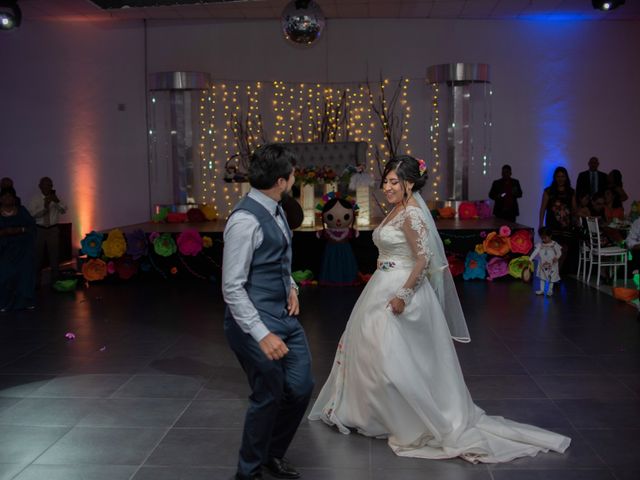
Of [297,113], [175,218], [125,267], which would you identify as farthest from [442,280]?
[297,113]

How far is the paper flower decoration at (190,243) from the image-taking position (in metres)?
9.65

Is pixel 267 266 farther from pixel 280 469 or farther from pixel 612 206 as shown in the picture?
pixel 612 206

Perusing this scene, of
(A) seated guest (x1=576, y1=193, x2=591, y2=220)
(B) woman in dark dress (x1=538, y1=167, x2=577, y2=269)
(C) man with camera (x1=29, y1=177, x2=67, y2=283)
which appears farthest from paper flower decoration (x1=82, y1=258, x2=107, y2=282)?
(A) seated guest (x1=576, y1=193, x2=591, y2=220)

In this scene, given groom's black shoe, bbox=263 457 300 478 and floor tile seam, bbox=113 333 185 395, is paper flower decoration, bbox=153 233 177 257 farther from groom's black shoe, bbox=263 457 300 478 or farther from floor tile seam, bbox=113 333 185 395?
groom's black shoe, bbox=263 457 300 478

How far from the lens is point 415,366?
387 centimetres

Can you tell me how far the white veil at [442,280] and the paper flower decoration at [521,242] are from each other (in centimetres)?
538

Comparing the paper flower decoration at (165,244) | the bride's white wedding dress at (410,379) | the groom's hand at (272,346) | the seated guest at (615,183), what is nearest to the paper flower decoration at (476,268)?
the seated guest at (615,183)

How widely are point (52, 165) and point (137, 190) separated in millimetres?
1347

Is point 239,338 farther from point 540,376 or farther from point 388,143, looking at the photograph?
point 388,143

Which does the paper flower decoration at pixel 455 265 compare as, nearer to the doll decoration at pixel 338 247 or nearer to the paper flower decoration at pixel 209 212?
the doll decoration at pixel 338 247

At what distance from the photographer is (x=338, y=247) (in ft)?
30.5

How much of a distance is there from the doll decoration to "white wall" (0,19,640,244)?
3690mm

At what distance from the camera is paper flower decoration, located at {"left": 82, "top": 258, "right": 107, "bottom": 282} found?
9.58 metres

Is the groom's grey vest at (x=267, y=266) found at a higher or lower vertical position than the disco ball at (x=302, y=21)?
lower
